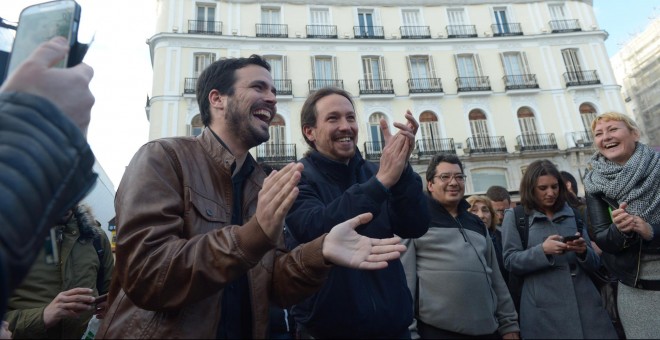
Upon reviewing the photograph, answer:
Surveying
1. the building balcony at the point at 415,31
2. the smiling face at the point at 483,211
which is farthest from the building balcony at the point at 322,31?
the smiling face at the point at 483,211

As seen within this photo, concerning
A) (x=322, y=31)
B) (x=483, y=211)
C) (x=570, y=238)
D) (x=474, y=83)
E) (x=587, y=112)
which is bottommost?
(x=570, y=238)

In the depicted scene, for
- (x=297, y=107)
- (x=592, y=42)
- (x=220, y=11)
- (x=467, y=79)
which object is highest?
(x=220, y=11)

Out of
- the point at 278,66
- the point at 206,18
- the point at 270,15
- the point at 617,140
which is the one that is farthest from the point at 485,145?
the point at 617,140

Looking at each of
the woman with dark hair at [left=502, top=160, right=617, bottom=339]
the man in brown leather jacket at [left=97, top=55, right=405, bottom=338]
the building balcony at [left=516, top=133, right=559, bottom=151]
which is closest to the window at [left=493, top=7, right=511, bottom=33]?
the building balcony at [left=516, top=133, right=559, bottom=151]

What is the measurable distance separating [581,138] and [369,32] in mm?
13147

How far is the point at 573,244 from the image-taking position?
2895 millimetres

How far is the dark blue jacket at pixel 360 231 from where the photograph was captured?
6.61 feet

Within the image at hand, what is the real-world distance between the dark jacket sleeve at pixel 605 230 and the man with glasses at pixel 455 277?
0.88m

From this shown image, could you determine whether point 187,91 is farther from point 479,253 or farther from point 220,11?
point 479,253

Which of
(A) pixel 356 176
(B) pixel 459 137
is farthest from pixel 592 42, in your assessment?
(A) pixel 356 176

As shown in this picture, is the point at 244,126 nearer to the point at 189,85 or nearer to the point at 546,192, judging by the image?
the point at 546,192

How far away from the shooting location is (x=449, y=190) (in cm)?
348

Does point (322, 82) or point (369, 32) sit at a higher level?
point (369, 32)

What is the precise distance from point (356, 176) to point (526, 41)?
2291 centimetres
